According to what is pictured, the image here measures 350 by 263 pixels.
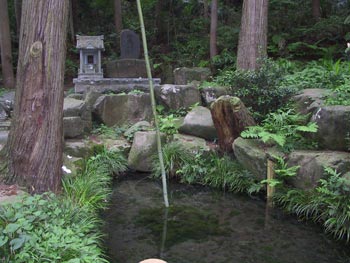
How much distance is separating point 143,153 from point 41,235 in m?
4.98

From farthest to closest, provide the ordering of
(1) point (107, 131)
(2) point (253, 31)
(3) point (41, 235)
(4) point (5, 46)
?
(4) point (5, 46), (2) point (253, 31), (1) point (107, 131), (3) point (41, 235)

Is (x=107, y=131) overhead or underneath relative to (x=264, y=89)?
underneath

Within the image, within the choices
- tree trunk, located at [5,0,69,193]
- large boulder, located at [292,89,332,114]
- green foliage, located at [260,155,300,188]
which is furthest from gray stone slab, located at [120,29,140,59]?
green foliage, located at [260,155,300,188]

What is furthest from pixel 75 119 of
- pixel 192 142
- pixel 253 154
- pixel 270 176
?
pixel 270 176

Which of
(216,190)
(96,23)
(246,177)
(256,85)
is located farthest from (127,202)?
→ (96,23)

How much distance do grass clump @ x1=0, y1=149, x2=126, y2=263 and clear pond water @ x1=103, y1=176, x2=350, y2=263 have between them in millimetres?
557

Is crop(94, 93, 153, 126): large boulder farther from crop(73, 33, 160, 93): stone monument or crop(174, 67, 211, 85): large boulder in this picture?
crop(174, 67, 211, 85): large boulder

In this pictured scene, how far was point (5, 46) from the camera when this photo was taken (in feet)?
49.2

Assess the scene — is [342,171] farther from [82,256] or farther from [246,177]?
[82,256]

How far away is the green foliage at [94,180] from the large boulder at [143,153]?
8.7 inches

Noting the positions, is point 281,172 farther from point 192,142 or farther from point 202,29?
point 202,29

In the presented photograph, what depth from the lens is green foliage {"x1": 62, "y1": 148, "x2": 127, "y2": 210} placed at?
5913mm

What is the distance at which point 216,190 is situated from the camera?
26.1ft

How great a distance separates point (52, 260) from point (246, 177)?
485 centimetres
